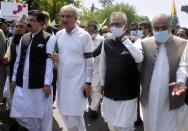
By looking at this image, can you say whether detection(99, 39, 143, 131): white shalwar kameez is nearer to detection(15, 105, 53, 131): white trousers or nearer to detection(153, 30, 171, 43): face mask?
detection(153, 30, 171, 43): face mask

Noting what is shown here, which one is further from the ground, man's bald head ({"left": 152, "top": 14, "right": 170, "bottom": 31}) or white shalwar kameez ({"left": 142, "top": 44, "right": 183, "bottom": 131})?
man's bald head ({"left": 152, "top": 14, "right": 170, "bottom": 31})

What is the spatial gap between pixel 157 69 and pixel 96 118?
3.37m

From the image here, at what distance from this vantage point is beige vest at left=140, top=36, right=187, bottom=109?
562cm

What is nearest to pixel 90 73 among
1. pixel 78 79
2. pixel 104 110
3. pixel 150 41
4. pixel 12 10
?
pixel 78 79

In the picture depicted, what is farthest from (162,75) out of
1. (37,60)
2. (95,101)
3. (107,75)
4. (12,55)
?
(95,101)

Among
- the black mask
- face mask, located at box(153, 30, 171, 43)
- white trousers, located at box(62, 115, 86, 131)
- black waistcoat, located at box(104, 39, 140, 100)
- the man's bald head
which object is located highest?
the man's bald head

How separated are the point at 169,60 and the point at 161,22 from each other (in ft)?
1.71

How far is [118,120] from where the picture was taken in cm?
591

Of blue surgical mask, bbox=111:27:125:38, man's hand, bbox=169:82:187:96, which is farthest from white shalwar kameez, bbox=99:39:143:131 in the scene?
man's hand, bbox=169:82:187:96

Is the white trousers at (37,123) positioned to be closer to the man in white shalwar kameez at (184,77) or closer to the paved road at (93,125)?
the paved road at (93,125)

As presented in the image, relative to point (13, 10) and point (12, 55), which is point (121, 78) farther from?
point (13, 10)

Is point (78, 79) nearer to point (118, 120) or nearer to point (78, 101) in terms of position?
point (78, 101)

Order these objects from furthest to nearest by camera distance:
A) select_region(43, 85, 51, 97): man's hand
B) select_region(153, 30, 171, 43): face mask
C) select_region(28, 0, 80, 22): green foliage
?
select_region(28, 0, 80, 22): green foliage < select_region(43, 85, 51, 97): man's hand < select_region(153, 30, 171, 43): face mask

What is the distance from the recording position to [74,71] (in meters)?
6.29
